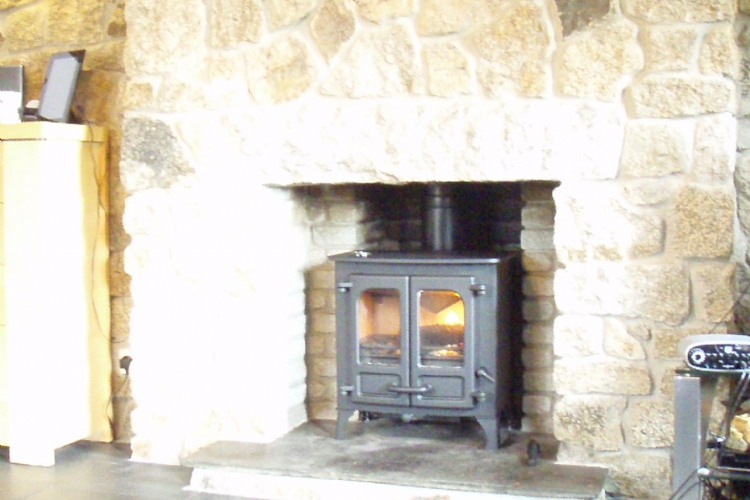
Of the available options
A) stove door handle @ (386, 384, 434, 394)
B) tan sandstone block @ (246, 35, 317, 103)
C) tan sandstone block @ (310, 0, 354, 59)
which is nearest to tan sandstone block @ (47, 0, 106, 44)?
tan sandstone block @ (246, 35, 317, 103)

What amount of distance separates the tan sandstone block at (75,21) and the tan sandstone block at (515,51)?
1.68m

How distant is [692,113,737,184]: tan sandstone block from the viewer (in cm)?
250

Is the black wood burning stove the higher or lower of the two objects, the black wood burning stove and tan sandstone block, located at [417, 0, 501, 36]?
Answer: the lower

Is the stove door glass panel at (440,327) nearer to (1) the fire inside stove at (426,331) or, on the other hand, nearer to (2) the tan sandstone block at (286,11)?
(1) the fire inside stove at (426,331)

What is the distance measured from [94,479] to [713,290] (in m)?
2.13

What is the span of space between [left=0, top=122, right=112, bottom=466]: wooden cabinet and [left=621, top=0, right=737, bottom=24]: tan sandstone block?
6.69ft

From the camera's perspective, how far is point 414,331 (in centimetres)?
286

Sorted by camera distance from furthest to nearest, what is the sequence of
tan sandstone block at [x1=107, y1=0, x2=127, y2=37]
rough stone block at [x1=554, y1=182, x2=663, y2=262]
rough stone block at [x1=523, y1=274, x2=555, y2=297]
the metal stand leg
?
tan sandstone block at [x1=107, y1=0, x2=127, y2=37] → rough stone block at [x1=523, y1=274, x2=555, y2=297] → rough stone block at [x1=554, y1=182, x2=663, y2=262] → the metal stand leg

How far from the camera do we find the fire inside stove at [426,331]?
9.50ft

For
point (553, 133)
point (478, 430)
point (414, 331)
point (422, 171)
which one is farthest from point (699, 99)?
point (478, 430)

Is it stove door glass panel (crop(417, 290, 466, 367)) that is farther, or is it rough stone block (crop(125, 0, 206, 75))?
rough stone block (crop(125, 0, 206, 75))

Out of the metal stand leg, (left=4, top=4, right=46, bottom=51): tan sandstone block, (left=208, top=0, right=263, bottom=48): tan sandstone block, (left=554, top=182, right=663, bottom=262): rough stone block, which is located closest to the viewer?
the metal stand leg

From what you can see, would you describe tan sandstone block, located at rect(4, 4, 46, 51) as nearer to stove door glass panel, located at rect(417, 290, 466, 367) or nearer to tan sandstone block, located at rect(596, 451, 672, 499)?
stove door glass panel, located at rect(417, 290, 466, 367)

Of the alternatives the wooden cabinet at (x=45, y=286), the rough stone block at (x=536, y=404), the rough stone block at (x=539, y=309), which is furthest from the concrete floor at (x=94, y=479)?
the rough stone block at (x=539, y=309)
